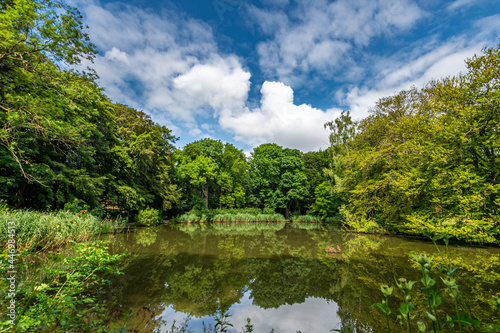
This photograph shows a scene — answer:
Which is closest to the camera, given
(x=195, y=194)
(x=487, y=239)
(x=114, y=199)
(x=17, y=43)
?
(x=17, y=43)

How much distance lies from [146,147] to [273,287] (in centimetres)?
1759

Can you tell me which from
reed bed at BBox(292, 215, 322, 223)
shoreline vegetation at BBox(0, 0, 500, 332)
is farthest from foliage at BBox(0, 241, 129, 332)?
reed bed at BBox(292, 215, 322, 223)

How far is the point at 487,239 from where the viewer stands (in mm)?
9031

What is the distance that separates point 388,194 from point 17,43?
1731 cm

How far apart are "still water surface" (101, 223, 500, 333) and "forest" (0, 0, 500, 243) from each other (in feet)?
5.37

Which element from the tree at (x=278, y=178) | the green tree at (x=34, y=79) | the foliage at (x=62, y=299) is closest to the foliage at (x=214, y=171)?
the tree at (x=278, y=178)

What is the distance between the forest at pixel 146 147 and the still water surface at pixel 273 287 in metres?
1.64

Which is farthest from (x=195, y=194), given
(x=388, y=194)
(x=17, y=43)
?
(x=17, y=43)

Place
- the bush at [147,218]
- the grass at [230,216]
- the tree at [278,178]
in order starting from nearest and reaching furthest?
the bush at [147,218]
the grass at [230,216]
the tree at [278,178]

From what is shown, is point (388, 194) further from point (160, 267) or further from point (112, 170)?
point (112, 170)

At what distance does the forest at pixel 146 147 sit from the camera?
6.77m

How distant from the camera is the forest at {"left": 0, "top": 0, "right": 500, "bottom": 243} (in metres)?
6.77

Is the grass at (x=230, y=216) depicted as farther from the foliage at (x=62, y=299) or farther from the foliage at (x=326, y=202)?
the foliage at (x=62, y=299)

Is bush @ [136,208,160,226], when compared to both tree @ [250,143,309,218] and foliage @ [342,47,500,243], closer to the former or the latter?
tree @ [250,143,309,218]
